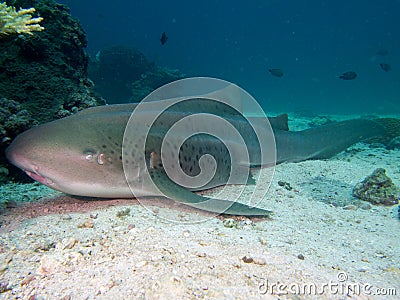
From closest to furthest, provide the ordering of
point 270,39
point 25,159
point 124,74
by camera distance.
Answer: point 25,159
point 124,74
point 270,39

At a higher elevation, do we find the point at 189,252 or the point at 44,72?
the point at 44,72

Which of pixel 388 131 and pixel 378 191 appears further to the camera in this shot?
pixel 388 131

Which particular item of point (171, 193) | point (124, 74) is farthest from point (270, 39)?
point (171, 193)

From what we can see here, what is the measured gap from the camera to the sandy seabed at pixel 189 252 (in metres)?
1.67

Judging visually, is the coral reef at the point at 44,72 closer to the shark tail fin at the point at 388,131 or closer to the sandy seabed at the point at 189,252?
the sandy seabed at the point at 189,252

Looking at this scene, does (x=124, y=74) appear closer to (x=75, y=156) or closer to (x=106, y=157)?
(x=106, y=157)

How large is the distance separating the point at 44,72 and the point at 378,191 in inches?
245

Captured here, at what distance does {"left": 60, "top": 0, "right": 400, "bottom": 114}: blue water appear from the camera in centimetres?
8625

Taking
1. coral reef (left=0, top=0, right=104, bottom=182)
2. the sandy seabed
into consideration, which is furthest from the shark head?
coral reef (left=0, top=0, right=104, bottom=182)

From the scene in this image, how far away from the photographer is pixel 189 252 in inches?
82.0

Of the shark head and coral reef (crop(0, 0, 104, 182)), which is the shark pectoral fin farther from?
coral reef (crop(0, 0, 104, 182))

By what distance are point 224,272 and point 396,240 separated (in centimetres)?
225

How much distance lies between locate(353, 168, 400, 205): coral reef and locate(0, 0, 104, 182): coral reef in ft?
16.9

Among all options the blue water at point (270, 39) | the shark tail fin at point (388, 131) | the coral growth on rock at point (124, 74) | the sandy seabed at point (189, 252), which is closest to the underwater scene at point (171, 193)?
the sandy seabed at point (189, 252)
